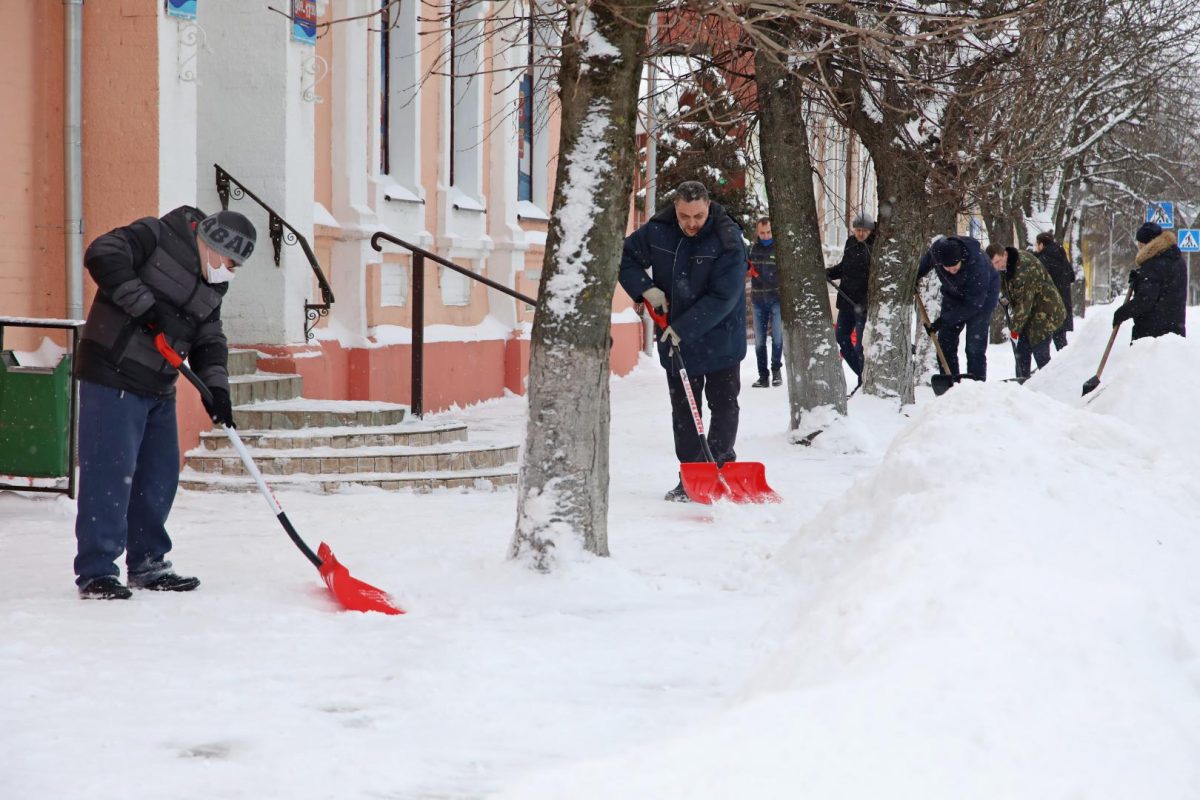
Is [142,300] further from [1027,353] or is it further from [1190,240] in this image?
[1190,240]

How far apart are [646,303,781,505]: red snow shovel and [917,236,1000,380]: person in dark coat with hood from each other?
439 centimetres

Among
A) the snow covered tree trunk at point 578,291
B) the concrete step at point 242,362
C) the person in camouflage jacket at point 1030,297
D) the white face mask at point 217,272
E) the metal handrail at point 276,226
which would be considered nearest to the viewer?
the white face mask at point 217,272

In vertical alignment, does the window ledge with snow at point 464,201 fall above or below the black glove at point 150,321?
above

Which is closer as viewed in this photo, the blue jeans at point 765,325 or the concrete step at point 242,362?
the concrete step at point 242,362

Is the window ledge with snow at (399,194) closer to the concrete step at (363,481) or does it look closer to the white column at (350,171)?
the white column at (350,171)

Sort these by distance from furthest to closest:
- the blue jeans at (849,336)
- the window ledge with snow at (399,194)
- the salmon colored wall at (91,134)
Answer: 1. the blue jeans at (849,336)
2. the window ledge with snow at (399,194)
3. the salmon colored wall at (91,134)

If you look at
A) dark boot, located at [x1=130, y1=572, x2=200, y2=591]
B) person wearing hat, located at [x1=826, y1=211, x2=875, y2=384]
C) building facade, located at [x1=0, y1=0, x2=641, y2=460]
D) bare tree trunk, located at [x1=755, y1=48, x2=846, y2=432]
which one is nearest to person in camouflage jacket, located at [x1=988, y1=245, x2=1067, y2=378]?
person wearing hat, located at [x1=826, y1=211, x2=875, y2=384]

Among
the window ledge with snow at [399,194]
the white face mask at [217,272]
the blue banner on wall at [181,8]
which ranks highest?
the blue banner on wall at [181,8]

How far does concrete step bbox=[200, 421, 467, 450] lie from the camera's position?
879cm

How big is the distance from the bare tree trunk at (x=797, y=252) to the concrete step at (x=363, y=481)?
2.92 metres

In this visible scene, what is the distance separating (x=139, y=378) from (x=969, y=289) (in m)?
8.09

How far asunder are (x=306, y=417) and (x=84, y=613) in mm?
4071

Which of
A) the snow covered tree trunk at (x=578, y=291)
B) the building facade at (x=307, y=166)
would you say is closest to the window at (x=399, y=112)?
the building facade at (x=307, y=166)

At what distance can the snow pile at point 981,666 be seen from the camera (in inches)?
110
